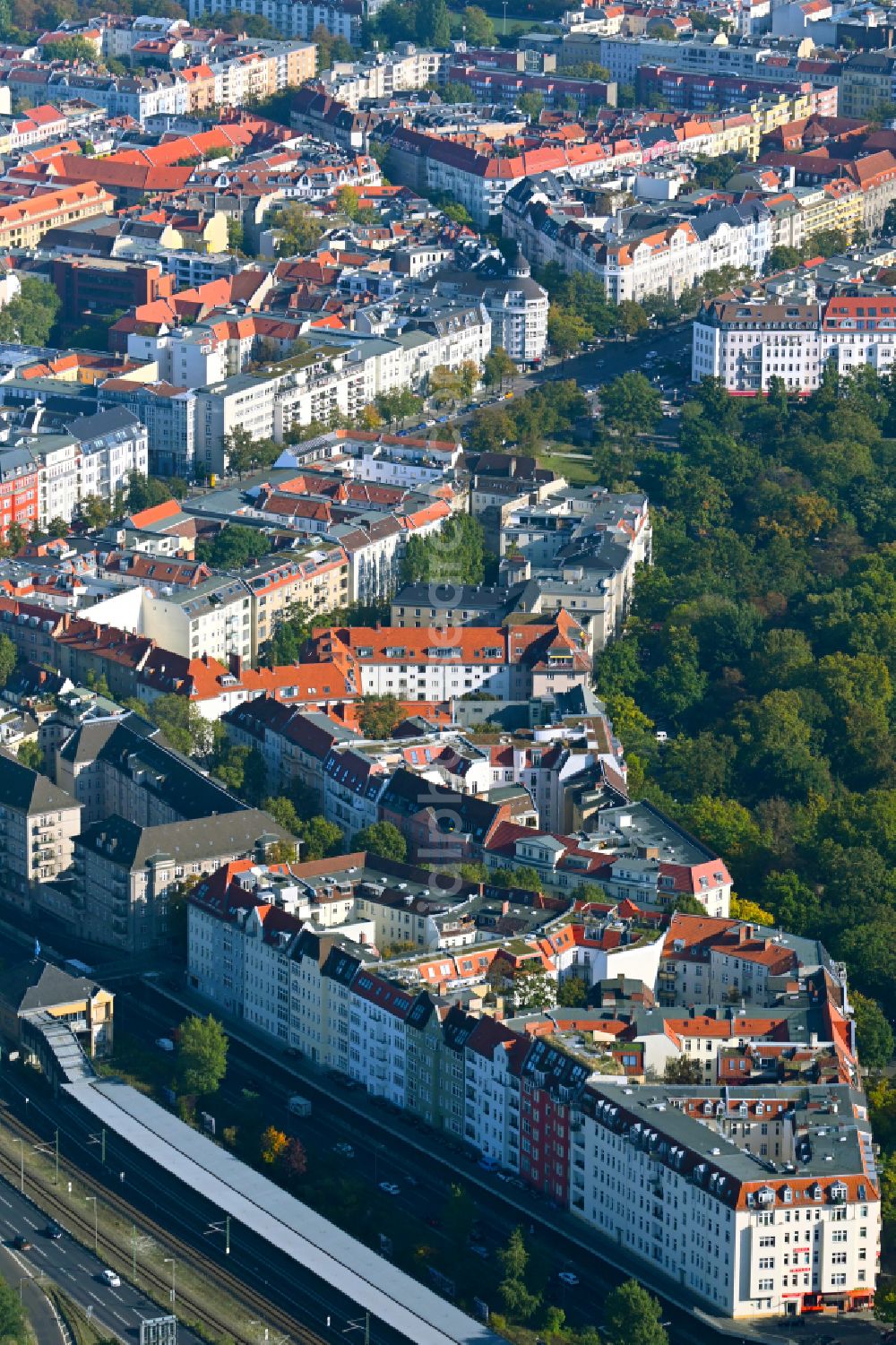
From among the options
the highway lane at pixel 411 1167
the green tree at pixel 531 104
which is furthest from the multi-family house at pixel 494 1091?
the green tree at pixel 531 104

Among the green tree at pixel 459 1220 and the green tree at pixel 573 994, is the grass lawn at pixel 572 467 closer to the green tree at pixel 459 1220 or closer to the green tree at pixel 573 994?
the green tree at pixel 573 994

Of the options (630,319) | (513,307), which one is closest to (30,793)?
(513,307)

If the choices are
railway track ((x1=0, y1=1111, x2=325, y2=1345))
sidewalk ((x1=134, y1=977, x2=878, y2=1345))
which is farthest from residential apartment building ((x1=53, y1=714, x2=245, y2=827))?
railway track ((x1=0, y1=1111, x2=325, y2=1345))

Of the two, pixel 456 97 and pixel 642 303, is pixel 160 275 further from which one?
pixel 456 97

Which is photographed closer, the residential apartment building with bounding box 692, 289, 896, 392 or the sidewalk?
the sidewalk

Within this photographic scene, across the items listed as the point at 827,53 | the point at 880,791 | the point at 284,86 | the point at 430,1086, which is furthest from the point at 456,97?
the point at 430,1086

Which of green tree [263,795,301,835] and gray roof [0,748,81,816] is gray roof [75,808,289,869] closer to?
green tree [263,795,301,835]
